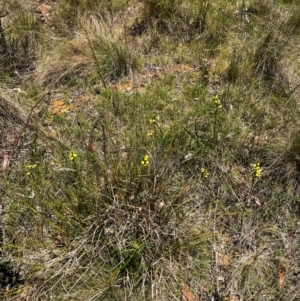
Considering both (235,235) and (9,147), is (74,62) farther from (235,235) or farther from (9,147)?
(235,235)

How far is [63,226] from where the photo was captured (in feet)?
8.29

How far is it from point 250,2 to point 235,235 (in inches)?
117

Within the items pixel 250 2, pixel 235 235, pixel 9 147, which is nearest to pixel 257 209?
pixel 235 235

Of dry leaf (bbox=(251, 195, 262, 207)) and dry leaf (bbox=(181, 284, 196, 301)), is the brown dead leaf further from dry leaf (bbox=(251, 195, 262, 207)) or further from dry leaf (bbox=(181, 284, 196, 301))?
dry leaf (bbox=(251, 195, 262, 207))

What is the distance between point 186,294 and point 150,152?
3.08 ft

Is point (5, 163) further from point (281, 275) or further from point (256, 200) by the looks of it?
point (281, 275)

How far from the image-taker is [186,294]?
2.50 metres

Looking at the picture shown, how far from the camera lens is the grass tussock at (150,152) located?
250 cm

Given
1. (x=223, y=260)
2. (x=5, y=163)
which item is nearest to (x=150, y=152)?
(x=223, y=260)

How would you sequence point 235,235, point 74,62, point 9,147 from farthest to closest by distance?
point 74,62 < point 9,147 < point 235,235

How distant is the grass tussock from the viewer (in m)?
2.50

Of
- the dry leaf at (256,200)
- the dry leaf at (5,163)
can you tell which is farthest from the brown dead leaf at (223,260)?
the dry leaf at (5,163)

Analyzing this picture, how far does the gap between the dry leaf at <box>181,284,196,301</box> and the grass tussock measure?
0.04ft

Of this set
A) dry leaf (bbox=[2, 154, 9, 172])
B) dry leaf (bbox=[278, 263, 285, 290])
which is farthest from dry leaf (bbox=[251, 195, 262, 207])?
dry leaf (bbox=[2, 154, 9, 172])
